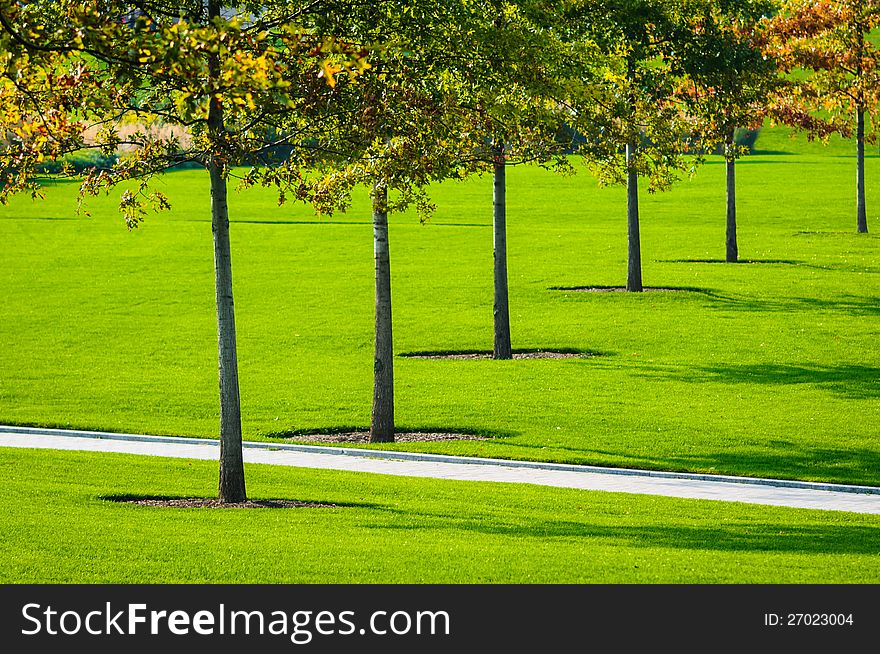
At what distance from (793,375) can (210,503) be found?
571 inches

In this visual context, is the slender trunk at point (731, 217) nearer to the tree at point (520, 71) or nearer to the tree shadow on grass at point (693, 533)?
the tree at point (520, 71)

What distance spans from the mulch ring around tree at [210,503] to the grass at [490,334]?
521 cm

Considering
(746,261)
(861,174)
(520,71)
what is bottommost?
(746,261)

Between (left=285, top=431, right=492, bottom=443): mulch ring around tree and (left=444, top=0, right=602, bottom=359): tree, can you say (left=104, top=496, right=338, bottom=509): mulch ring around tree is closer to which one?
(left=444, top=0, right=602, bottom=359): tree

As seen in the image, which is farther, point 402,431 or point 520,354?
point 520,354

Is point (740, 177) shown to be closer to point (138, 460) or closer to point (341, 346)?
point (341, 346)

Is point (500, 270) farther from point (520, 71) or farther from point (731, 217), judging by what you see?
point (731, 217)

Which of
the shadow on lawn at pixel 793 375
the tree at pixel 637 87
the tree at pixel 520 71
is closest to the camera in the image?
the tree at pixel 520 71

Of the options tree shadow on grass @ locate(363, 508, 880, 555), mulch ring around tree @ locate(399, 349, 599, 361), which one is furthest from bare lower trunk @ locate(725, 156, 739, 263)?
tree shadow on grass @ locate(363, 508, 880, 555)

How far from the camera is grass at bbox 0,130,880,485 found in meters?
21.7

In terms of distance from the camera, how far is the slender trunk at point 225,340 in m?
14.7

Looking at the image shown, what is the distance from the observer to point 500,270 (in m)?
27.7

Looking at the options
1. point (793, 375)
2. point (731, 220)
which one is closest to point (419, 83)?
point (793, 375)

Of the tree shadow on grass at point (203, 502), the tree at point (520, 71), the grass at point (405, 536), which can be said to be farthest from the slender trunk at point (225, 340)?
the tree at point (520, 71)
